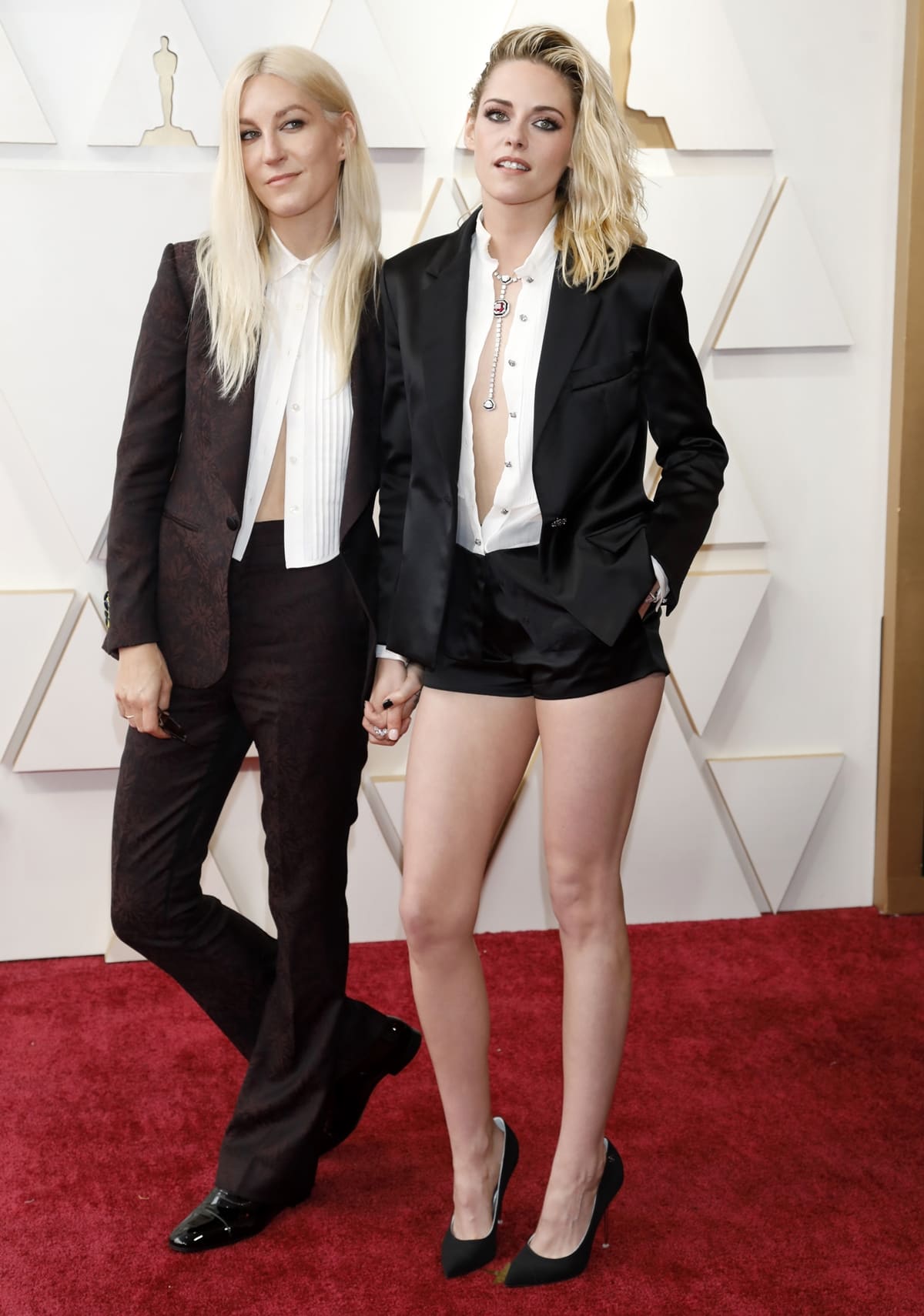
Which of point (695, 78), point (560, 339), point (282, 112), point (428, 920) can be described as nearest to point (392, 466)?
point (560, 339)

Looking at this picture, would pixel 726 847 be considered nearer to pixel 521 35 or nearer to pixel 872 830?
pixel 872 830

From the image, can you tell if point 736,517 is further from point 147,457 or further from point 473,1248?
point 473,1248

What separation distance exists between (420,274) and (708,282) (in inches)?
52.1

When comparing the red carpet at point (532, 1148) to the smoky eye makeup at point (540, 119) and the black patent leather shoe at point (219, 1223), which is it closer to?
the black patent leather shoe at point (219, 1223)

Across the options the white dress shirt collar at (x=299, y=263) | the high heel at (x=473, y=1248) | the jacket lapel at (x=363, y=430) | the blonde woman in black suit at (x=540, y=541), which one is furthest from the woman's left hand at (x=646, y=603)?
the high heel at (x=473, y=1248)

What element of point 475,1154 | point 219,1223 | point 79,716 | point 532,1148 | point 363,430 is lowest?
point 532,1148

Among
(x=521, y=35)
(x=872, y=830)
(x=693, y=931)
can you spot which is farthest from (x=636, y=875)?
(x=521, y=35)

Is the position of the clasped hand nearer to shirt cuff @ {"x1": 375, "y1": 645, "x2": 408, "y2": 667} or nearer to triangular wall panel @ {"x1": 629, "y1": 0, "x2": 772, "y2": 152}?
shirt cuff @ {"x1": 375, "y1": 645, "x2": 408, "y2": 667}

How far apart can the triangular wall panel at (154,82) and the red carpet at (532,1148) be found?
188cm

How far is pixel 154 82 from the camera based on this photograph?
8.70 feet

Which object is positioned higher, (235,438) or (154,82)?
(154,82)

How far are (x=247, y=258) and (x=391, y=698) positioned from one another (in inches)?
26.5

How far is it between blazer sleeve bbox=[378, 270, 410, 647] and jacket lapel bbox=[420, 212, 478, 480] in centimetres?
7

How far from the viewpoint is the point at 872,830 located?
10.5ft
